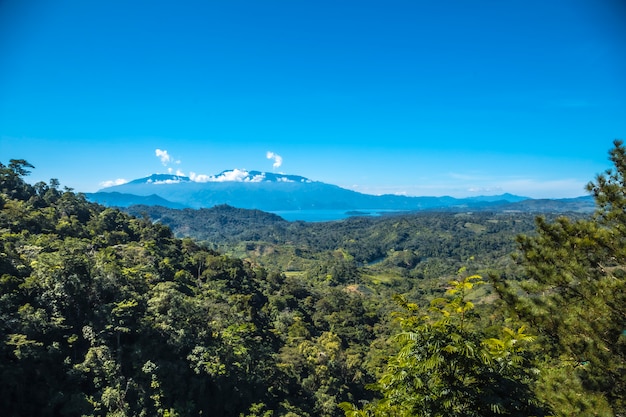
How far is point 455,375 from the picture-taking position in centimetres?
414

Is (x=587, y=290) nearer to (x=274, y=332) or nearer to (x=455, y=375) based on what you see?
(x=455, y=375)

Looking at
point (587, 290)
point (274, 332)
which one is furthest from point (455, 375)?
point (274, 332)

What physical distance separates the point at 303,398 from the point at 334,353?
18.9ft

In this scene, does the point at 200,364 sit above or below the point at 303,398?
above

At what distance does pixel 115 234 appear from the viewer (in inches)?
1626

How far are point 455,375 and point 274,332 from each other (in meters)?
33.3

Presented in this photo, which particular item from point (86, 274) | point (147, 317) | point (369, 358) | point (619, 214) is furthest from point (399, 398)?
point (369, 358)

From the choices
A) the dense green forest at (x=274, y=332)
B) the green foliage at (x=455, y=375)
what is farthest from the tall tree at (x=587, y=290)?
the green foliage at (x=455, y=375)

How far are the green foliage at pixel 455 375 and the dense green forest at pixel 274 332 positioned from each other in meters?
0.02

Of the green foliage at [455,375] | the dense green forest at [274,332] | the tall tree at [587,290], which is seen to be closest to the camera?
the green foliage at [455,375]

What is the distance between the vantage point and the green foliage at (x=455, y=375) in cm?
388

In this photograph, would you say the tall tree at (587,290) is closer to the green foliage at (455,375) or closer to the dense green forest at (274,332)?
the dense green forest at (274,332)

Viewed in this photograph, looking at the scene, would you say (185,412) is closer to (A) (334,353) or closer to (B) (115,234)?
(A) (334,353)

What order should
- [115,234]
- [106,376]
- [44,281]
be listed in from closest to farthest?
[106,376] < [44,281] < [115,234]
